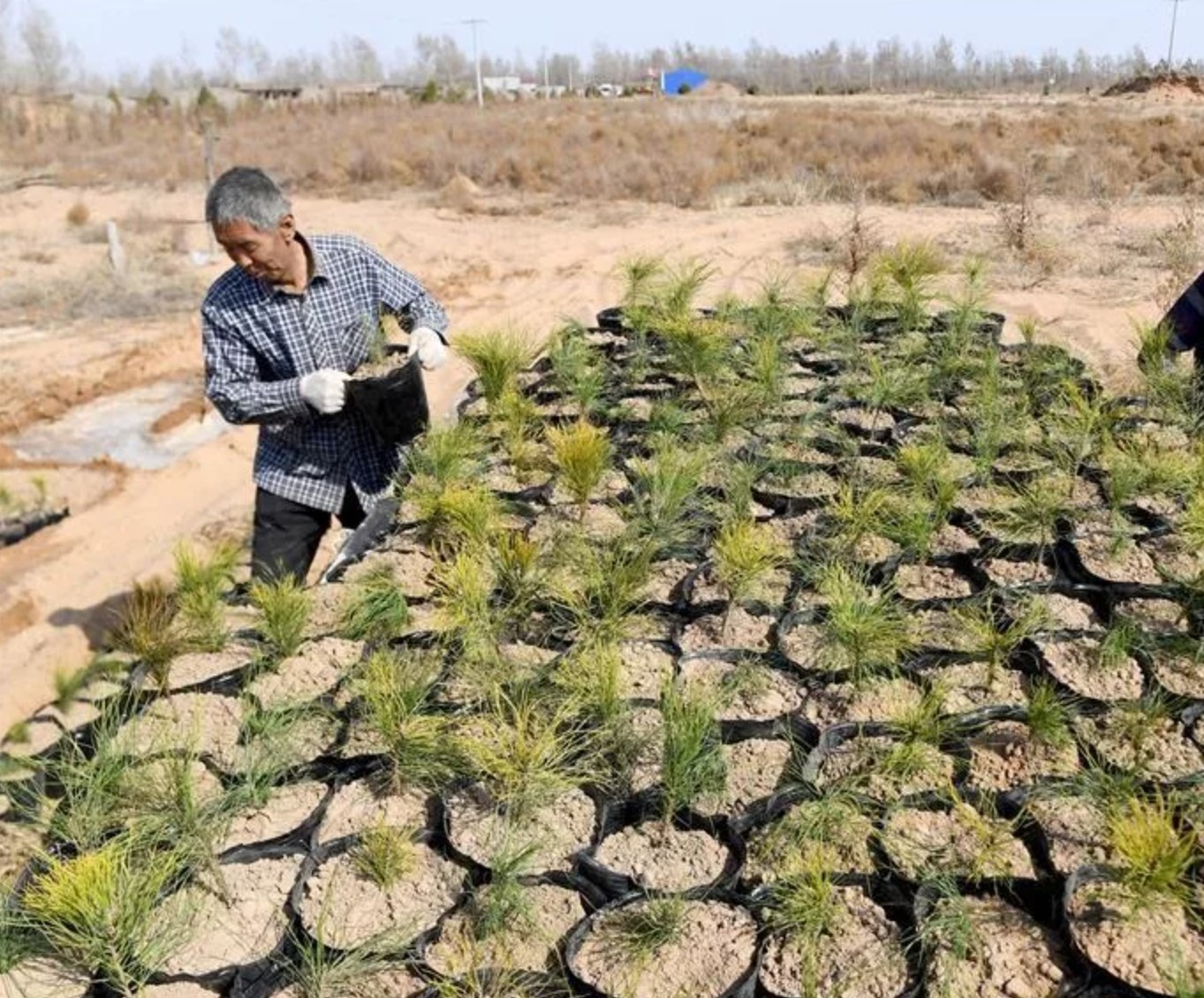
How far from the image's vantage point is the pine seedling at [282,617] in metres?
1.89

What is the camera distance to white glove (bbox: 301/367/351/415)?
7.16ft

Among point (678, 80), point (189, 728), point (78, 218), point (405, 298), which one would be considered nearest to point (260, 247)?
point (405, 298)

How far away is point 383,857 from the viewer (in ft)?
4.58

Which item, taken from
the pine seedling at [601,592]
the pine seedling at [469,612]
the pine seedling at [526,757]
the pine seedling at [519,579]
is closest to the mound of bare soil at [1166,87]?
the pine seedling at [601,592]

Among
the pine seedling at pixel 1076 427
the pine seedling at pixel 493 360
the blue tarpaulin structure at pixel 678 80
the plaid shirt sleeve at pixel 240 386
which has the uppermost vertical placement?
the blue tarpaulin structure at pixel 678 80

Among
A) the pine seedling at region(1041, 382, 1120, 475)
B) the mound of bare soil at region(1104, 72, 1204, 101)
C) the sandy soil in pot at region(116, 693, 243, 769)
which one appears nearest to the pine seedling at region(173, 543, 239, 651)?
the sandy soil in pot at region(116, 693, 243, 769)

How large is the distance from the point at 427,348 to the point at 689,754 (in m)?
1.25

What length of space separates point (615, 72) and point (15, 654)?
263 ft

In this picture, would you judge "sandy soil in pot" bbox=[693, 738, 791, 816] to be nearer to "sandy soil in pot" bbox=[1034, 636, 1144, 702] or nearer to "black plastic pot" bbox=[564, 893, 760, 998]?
"black plastic pot" bbox=[564, 893, 760, 998]

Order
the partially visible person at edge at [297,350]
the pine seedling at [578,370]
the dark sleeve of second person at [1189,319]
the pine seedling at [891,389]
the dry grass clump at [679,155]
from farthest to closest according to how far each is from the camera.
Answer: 1. the dry grass clump at [679,155]
2. the pine seedling at [578,370]
3. the pine seedling at [891,389]
4. the dark sleeve of second person at [1189,319]
5. the partially visible person at edge at [297,350]

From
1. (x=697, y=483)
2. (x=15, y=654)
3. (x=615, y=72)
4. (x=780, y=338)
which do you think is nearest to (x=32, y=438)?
(x=15, y=654)

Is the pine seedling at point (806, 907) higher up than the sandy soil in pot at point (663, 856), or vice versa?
the pine seedling at point (806, 907)

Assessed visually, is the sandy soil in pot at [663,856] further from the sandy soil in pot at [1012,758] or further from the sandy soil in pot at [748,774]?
the sandy soil in pot at [1012,758]

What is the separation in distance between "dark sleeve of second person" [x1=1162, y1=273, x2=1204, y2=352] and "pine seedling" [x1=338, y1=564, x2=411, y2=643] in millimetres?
2179
